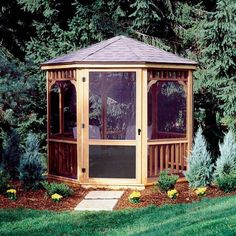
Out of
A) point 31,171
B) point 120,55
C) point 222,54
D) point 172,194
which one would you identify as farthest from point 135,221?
point 222,54

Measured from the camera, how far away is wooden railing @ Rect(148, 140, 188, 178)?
428 inches

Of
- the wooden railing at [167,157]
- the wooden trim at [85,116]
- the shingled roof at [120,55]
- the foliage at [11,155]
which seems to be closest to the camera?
the shingled roof at [120,55]

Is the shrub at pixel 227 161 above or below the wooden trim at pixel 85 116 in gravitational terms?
below

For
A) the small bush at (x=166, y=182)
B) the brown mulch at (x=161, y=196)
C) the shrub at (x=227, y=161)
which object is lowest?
the brown mulch at (x=161, y=196)

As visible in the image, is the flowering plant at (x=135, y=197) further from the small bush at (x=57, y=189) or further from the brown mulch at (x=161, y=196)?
the small bush at (x=57, y=189)

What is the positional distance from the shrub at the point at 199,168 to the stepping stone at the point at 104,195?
4.78ft

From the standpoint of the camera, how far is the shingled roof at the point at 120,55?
10602mm

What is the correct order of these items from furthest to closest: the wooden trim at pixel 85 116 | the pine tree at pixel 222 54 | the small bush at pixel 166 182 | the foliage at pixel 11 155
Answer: the pine tree at pixel 222 54 → the foliage at pixel 11 155 → the wooden trim at pixel 85 116 → the small bush at pixel 166 182

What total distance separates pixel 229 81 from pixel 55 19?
5751 millimetres

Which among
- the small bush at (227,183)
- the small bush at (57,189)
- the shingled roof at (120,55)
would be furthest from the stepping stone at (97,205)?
the shingled roof at (120,55)

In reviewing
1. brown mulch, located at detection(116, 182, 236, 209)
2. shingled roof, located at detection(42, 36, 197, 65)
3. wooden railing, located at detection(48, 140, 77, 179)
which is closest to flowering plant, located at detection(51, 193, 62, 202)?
brown mulch, located at detection(116, 182, 236, 209)

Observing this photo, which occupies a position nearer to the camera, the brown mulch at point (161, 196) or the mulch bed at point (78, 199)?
the mulch bed at point (78, 199)

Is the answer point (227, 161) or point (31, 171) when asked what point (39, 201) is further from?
point (227, 161)

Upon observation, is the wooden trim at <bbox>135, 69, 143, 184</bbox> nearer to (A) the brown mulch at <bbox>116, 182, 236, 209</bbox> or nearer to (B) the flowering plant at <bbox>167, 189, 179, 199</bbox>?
(A) the brown mulch at <bbox>116, 182, 236, 209</bbox>
